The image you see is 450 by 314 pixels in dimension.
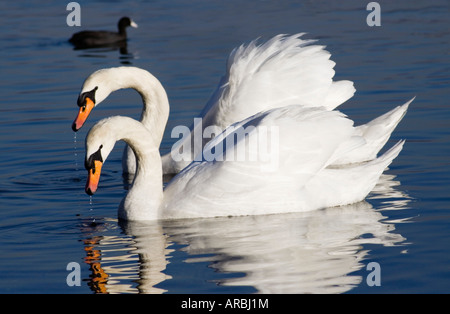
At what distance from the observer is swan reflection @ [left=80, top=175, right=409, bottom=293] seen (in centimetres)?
688

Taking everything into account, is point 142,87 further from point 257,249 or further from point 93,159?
point 257,249

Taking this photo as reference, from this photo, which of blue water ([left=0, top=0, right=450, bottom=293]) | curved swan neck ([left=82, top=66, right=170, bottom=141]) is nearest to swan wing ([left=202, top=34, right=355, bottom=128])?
curved swan neck ([left=82, top=66, right=170, bottom=141])

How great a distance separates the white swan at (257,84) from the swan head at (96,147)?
2.13m

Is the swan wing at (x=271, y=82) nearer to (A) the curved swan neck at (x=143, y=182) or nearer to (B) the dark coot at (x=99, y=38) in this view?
(A) the curved swan neck at (x=143, y=182)

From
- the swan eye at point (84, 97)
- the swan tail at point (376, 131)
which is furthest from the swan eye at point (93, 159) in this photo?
the swan tail at point (376, 131)

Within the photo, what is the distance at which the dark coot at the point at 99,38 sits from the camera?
64.5 feet

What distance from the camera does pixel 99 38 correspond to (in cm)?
2009

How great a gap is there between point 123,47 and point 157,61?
10.2 ft

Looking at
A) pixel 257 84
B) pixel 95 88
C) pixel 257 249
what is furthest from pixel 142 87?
pixel 257 249

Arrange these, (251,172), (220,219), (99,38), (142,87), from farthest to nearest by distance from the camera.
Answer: (99,38) < (142,87) < (220,219) < (251,172)

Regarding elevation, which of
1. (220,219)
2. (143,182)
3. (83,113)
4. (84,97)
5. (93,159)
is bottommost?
(220,219)

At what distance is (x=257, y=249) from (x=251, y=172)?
1.15 meters

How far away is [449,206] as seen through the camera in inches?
345

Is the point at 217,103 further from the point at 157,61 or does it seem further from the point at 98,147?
the point at 157,61
